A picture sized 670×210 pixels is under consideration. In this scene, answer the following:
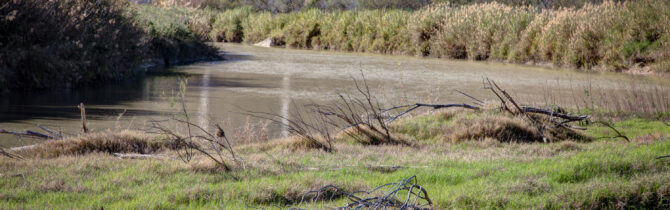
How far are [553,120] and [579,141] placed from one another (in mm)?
693

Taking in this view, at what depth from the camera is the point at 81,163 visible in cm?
650

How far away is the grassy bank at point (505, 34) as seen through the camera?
22438mm

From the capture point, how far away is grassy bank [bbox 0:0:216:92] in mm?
13992

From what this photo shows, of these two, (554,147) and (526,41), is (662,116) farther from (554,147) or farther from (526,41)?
(526,41)

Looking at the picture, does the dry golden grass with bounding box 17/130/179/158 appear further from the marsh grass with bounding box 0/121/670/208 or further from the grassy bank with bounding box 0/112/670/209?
the marsh grass with bounding box 0/121/670/208

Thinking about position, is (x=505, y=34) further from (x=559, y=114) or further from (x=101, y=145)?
(x=101, y=145)

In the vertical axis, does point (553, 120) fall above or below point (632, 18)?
below

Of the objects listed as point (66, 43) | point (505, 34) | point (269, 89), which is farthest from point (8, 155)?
point (505, 34)

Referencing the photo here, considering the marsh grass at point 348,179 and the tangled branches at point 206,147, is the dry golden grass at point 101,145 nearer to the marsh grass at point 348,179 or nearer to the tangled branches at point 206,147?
the tangled branches at point 206,147

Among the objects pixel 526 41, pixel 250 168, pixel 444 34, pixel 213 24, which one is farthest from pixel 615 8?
pixel 213 24

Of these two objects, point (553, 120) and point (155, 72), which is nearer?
point (553, 120)

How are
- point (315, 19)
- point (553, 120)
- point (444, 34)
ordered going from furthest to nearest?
point (315, 19), point (444, 34), point (553, 120)

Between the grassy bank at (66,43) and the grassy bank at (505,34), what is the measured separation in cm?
1477

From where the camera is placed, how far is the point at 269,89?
54.8ft
